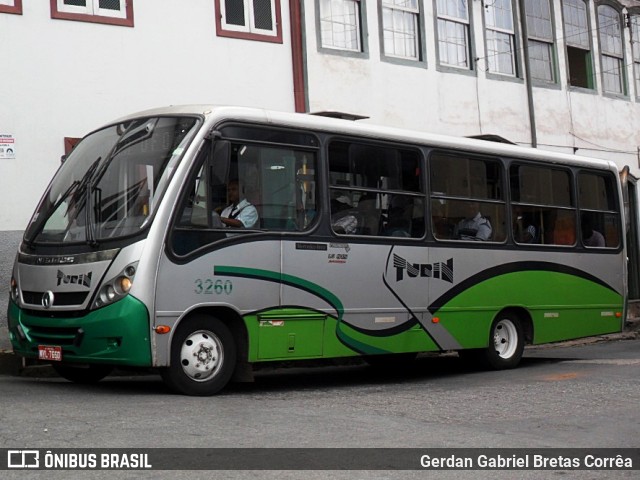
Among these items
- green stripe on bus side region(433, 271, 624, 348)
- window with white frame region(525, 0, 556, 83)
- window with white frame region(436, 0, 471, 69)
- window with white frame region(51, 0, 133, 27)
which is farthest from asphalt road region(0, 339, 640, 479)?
window with white frame region(525, 0, 556, 83)

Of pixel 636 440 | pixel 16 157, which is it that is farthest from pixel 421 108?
pixel 636 440

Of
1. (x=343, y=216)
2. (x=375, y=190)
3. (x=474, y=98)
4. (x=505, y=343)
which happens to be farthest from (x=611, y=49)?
(x=343, y=216)

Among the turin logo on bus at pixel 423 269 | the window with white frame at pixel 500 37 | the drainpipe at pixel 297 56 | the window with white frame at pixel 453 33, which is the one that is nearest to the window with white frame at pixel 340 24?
the drainpipe at pixel 297 56

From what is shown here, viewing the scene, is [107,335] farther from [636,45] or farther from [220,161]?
[636,45]

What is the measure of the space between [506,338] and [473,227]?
1588mm

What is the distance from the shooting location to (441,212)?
524 inches

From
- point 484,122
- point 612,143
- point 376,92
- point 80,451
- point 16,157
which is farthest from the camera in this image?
point 612,143

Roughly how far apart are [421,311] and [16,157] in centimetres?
641

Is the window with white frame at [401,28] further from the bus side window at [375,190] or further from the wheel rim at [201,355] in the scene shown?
the wheel rim at [201,355]

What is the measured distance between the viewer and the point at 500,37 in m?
23.5

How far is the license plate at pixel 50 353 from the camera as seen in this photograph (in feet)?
34.5

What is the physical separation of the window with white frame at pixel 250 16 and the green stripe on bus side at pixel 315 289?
769 centimetres

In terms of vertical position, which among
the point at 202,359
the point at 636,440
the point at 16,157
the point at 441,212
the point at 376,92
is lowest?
the point at 636,440

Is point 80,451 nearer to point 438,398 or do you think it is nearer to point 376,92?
point 438,398
